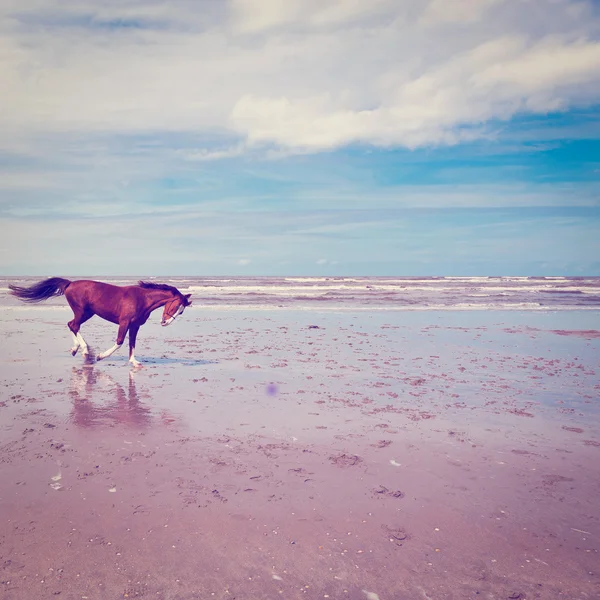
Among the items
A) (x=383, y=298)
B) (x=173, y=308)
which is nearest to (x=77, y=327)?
(x=173, y=308)

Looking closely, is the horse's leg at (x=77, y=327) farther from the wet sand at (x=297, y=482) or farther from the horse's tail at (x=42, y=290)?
the horse's tail at (x=42, y=290)

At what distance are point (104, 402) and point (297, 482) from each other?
14.8 feet

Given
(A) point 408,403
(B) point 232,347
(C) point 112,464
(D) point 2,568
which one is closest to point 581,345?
(A) point 408,403

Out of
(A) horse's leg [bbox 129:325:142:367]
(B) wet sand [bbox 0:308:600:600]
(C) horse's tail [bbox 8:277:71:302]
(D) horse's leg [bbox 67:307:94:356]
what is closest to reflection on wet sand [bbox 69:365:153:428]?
(B) wet sand [bbox 0:308:600:600]

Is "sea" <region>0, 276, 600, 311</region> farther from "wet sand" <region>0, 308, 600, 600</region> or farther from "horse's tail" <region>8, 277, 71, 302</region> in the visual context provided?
"wet sand" <region>0, 308, 600, 600</region>

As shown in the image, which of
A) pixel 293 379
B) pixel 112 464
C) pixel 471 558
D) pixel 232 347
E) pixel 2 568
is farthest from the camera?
pixel 232 347

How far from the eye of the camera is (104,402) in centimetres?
801

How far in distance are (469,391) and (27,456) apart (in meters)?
7.56

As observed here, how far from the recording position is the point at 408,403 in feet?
27.0

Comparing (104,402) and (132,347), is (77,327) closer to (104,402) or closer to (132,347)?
(132,347)

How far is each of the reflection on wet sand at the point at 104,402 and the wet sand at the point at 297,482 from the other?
6cm

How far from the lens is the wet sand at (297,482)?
3.53 m

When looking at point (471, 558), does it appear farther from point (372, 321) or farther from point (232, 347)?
point (372, 321)

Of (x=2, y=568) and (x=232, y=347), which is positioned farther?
(x=232, y=347)
